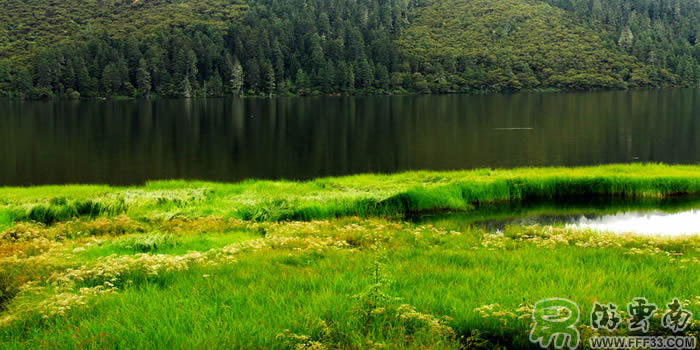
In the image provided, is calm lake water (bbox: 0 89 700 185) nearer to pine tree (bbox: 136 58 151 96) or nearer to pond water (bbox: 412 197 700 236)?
pond water (bbox: 412 197 700 236)

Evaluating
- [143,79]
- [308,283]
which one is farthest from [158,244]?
[143,79]

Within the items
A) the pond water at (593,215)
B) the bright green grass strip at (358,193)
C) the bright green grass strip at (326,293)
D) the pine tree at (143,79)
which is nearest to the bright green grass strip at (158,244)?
the bright green grass strip at (326,293)

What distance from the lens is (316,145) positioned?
59094mm

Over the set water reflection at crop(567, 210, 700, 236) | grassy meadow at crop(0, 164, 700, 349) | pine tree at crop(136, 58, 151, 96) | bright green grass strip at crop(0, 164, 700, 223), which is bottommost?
water reflection at crop(567, 210, 700, 236)

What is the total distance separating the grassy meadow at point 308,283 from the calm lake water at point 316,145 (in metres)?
25.8

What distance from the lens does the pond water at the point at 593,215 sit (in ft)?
76.3

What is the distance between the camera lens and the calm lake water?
44.8m

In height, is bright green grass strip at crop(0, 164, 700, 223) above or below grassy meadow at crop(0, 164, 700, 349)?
below

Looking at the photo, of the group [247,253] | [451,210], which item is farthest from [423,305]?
[451,210]

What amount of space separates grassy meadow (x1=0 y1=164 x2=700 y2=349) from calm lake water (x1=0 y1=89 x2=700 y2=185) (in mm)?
25763

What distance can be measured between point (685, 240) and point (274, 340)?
12916 mm

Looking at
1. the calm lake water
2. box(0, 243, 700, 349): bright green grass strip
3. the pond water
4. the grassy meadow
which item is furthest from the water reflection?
the calm lake water

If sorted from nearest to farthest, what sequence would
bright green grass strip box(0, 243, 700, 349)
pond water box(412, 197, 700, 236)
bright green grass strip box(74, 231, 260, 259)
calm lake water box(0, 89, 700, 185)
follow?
bright green grass strip box(0, 243, 700, 349)
bright green grass strip box(74, 231, 260, 259)
pond water box(412, 197, 700, 236)
calm lake water box(0, 89, 700, 185)

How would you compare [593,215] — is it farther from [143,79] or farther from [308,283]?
[143,79]
